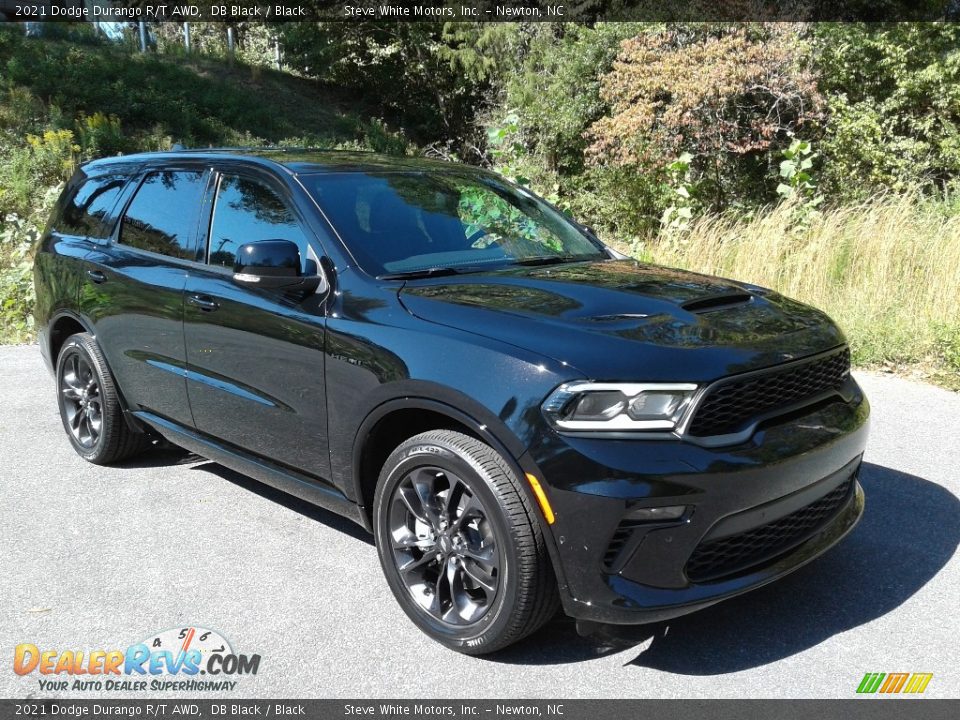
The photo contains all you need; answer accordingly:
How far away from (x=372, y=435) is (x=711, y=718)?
5.18ft

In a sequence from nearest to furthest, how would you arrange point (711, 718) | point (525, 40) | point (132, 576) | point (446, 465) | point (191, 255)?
point (711, 718) → point (446, 465) → point (132, 576) → point (191, 255) → point (525, 40)

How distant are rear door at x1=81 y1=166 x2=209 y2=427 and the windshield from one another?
3.01ft

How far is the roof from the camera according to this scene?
435 cm

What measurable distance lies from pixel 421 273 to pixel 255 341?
0.82 metres

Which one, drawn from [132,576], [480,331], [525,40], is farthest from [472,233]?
[525,40]

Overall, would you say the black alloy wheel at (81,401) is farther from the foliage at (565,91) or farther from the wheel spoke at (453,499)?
the foliage at (565,91)

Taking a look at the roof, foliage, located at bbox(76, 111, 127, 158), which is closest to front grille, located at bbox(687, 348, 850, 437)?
the roof

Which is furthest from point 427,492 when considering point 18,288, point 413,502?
point 18,288

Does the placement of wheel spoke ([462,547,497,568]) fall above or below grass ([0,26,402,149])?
below

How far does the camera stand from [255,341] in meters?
3.98

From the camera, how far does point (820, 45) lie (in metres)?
15.8

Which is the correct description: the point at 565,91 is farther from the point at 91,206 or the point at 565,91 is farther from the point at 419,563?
the point at 419,563

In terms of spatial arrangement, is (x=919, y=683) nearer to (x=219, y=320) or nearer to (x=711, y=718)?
(x=711, y=718)

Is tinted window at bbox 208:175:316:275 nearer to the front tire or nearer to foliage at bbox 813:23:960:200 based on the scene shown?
the front tire
